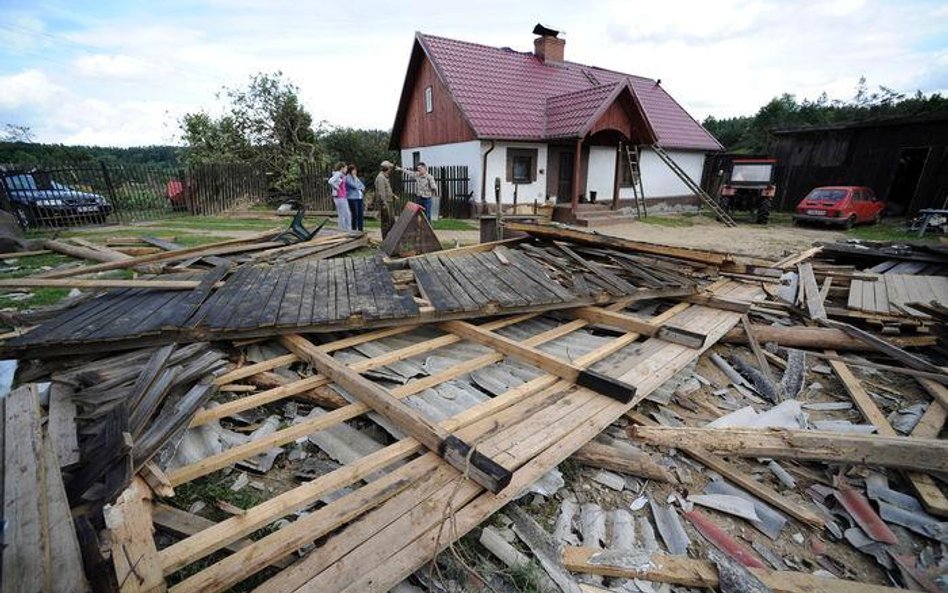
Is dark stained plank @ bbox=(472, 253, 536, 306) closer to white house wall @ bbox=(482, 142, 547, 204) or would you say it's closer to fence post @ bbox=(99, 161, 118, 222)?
white house wall @ bbox=(482, 142, 547, 204)

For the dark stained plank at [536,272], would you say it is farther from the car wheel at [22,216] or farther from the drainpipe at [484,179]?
the car wheel at [22,216]

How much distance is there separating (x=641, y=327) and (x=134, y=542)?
12.5ft

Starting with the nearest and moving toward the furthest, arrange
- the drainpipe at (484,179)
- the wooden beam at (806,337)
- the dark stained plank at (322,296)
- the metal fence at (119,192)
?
the dark stained plank at (322,296)
the wooden beam at (806,337)
the metal fence at (119,192)
the drainpipe at (484,179)

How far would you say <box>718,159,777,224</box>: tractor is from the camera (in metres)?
15.0

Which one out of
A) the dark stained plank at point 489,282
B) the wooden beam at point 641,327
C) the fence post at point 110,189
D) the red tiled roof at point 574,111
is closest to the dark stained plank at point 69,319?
the dark stained plank at point 489,282

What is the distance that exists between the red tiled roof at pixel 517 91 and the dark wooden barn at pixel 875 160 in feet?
12.9

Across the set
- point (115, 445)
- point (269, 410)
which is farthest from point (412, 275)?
point (115, 445)

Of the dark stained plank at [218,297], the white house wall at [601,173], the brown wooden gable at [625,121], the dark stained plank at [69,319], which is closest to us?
the dark stained plank at [69,319]

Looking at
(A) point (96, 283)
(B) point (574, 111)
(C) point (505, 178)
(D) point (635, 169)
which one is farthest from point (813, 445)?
(D) point (635, 169)

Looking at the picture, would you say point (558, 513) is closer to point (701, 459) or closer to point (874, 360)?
point (701, 459)

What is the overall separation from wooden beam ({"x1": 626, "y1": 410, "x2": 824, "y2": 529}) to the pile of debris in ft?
0.05

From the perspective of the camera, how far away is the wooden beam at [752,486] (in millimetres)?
2207

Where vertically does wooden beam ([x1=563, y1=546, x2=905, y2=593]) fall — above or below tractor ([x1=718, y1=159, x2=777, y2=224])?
below

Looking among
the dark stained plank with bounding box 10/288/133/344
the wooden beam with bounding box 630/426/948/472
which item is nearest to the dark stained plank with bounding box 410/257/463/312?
the wooden beam with bounding box 630/426/948/472
